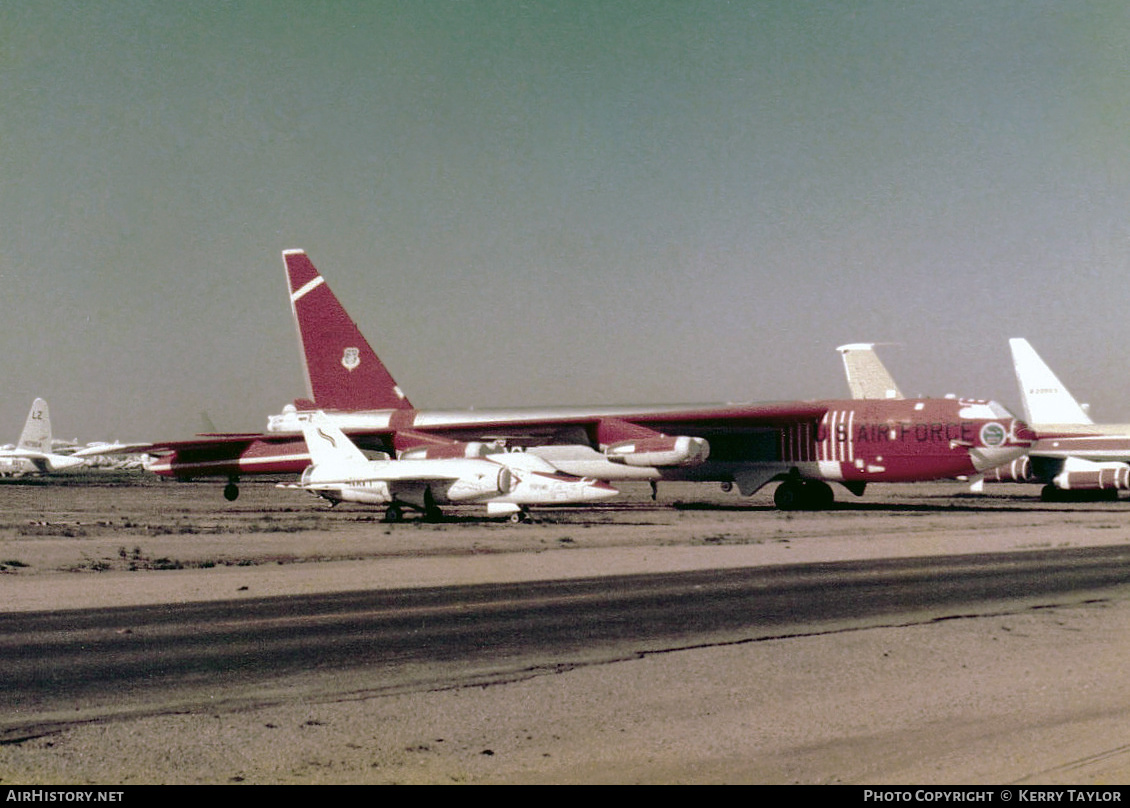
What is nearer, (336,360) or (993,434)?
(993,434)

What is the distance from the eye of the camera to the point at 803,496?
39500mm

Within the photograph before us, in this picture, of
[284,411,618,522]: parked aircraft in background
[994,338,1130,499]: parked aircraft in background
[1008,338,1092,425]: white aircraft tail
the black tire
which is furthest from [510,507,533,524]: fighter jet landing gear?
[1008,338,1092,425]: white aircraft tail

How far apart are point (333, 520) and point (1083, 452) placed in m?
27.1

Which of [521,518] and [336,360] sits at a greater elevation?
[336,360]

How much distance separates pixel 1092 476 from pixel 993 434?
32.8 feet

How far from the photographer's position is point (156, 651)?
36.2ft

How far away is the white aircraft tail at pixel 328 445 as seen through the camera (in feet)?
109

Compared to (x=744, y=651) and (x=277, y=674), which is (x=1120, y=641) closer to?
(x=744, y=651)

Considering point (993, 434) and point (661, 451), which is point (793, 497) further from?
point (993, 434)

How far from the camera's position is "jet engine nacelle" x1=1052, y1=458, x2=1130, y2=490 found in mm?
41812

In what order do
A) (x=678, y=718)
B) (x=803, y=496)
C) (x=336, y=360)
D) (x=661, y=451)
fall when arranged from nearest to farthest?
(x=678, y=718) < (x=661, y=451) < (x=803, y=496) < (x=336, y=360)

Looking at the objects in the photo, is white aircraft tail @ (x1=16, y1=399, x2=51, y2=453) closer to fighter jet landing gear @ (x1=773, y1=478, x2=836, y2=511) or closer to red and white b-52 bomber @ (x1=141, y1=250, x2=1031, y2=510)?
red and white b-52 bomber @ (x1=141, y1=250, x2=1031, y2=510)

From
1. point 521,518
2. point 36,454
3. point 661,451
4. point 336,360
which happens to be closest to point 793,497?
point 661,451

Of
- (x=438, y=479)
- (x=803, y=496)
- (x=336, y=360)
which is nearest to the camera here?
(x=438, y=479)
